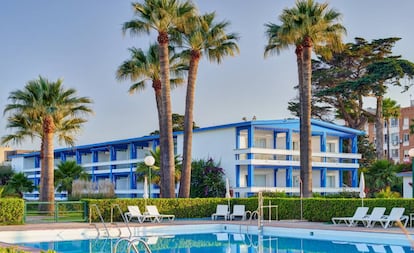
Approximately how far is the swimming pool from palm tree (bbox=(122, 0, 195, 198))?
5381mm

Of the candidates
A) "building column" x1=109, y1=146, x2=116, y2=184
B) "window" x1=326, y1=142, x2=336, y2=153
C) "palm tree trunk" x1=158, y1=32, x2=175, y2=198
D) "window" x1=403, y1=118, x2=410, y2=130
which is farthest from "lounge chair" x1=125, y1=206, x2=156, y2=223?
"window" x1=403, y1=118, x2=410, y2=130

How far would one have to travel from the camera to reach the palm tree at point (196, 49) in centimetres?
2936

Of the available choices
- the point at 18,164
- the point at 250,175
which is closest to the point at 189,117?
the point at 250,175

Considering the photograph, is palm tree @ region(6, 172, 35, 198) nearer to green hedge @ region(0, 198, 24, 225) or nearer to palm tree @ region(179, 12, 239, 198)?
palm tree @ region(179, 12, 239, 198)

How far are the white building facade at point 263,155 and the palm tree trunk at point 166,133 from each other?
30.3 ft

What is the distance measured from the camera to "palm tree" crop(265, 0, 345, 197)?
27500 millimetres

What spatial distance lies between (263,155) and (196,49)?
36.3 feet

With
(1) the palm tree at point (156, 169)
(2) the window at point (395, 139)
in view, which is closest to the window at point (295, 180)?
(1) the palm tree at point (156, 169)

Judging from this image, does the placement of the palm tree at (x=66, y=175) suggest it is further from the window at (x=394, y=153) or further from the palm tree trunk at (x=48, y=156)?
the window at (x=394, y=153)

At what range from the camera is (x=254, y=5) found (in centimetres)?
2742

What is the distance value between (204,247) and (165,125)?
10.8m

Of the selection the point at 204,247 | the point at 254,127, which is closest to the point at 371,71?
the point at 254,127

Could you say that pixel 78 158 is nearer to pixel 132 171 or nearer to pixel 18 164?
pixel 132 171

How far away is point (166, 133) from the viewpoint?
92.4 feet
